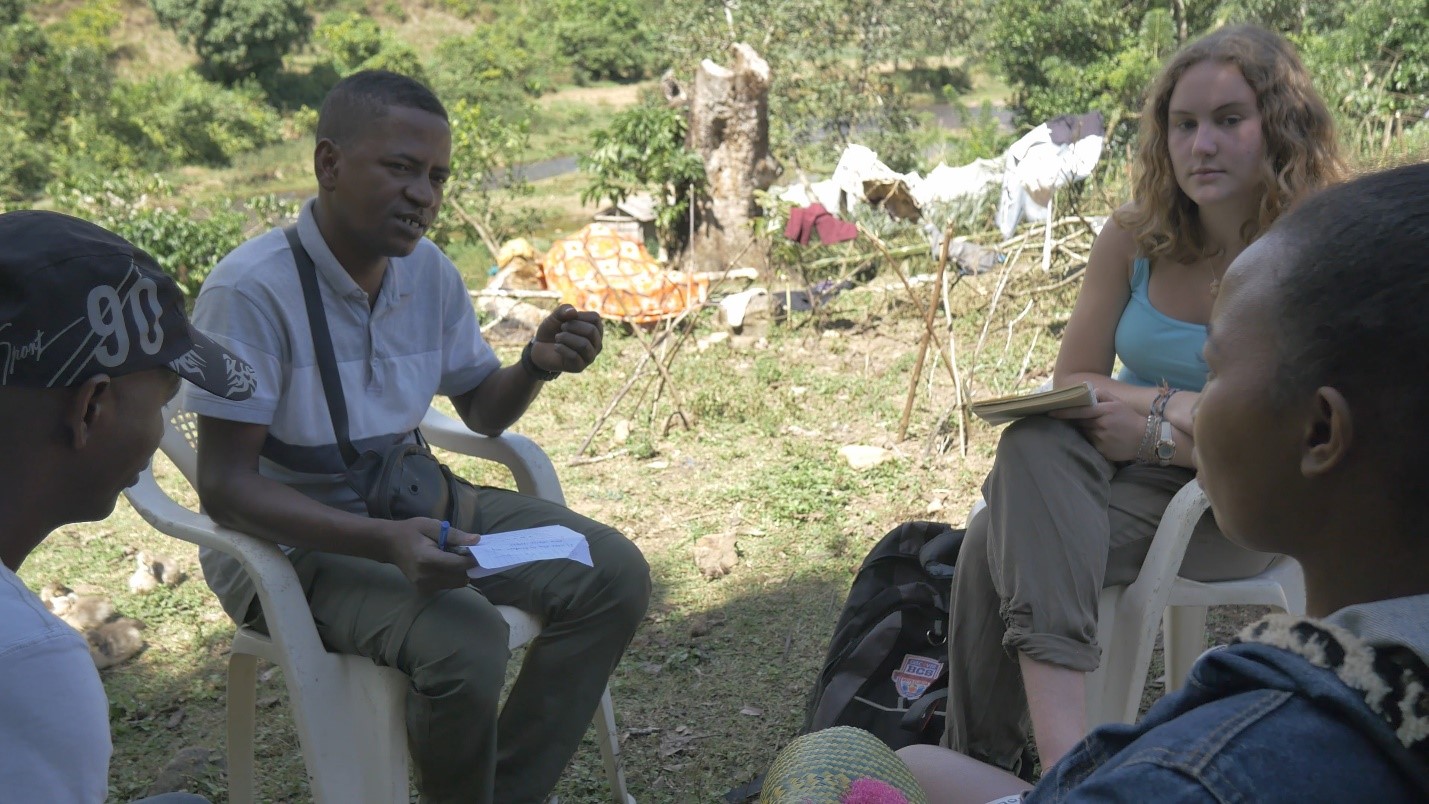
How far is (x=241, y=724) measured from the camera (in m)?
2.55

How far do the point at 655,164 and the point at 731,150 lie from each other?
55cm

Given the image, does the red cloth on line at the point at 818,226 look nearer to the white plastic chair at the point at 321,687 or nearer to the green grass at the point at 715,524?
the green grass at the point at 715,524

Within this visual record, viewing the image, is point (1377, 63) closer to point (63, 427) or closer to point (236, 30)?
point (63, 427)

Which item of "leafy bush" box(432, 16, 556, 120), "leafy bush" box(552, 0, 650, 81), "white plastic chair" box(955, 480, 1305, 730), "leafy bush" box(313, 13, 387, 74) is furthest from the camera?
"leafy bush" box(552, 0, 650, 81)

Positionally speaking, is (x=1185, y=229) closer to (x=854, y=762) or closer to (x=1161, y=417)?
(x=1161, y=417)

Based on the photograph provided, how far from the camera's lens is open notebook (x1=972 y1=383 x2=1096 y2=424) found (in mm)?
2373

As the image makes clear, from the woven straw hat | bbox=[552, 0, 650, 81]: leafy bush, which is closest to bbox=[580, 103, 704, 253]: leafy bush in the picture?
the woven straw hat

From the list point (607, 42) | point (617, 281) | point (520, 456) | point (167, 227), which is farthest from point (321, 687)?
point (607, 42)

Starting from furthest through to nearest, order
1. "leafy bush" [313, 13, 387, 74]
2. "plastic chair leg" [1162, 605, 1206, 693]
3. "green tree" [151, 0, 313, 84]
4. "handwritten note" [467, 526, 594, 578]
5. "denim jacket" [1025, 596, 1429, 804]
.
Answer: "leafy bush" [313, 13, 387, 74] < "green tree" [151, 0, 313, 84] < "plastic chair leg" [1162, 605, 1206, 693] < "handwritten note" [467, 526, 594, 578] < "denim jacket" [1025, 596, 1429, 804]

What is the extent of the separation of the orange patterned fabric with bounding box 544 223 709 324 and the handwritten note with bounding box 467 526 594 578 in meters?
4.31

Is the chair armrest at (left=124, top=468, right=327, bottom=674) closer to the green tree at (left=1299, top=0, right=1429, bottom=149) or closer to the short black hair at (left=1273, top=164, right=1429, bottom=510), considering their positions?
the short black hair at (left=1273, top=164, right=1429, bottom=510)

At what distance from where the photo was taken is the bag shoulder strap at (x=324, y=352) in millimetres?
2412

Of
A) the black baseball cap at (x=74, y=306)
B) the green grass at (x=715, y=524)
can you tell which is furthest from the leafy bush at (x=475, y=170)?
the black baseball cap at (x=74, y=306)

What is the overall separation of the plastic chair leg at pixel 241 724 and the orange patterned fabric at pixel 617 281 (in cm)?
429
